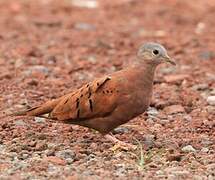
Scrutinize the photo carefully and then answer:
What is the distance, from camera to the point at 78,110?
6805 mm

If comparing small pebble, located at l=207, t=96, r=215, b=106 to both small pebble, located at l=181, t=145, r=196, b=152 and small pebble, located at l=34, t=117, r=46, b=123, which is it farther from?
small pebble, located at l=34, t=117, r=46, b=123

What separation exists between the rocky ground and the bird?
194 millimetres

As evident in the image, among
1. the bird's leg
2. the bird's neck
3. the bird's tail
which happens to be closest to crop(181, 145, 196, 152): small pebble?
the bird's leg

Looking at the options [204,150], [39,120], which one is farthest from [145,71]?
[39,120]

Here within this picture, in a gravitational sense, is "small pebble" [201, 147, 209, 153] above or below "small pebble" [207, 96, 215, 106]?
below

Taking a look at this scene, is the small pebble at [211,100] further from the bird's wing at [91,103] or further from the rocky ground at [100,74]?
the bird's wing at [91,103]

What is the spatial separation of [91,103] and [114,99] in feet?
0.71

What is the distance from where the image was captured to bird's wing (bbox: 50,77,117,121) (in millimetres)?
6691

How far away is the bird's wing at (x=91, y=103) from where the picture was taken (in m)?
6.69

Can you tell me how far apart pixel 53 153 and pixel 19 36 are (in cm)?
524

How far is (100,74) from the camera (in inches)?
379

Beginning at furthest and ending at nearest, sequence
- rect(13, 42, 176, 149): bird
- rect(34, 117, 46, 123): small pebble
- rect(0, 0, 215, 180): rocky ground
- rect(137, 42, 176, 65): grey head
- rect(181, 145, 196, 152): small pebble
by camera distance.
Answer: rect(34, 117, 46, 123): small pebble < rect(137, 42, 176, 65): grey head < rect(181, 145, 196, 152): small pebble < rect(13, 42, 176, 149): bird < rect(0, 0, 215, 180): rocky ground

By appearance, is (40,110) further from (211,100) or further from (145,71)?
(211,100)

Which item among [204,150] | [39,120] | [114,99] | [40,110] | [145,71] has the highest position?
[145,71]
